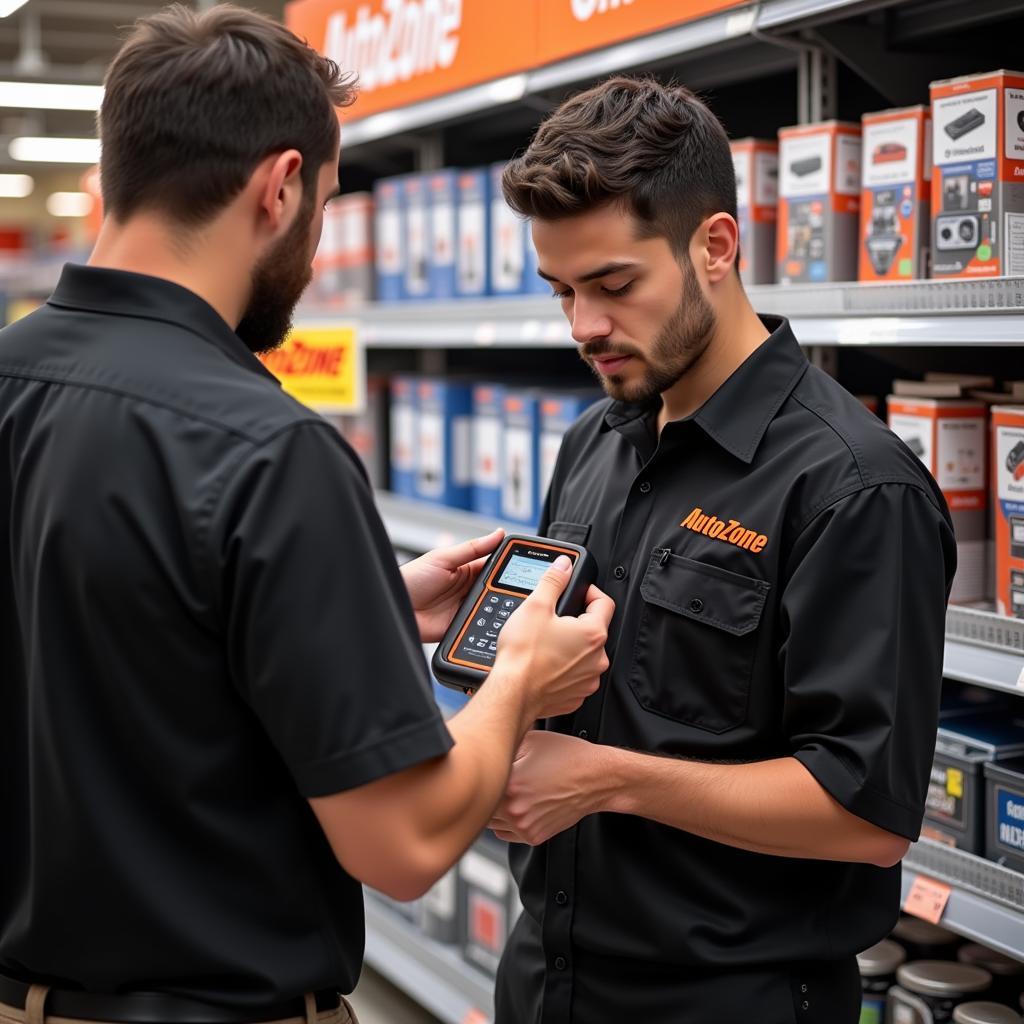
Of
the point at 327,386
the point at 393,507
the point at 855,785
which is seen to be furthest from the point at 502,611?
the point at 327,386

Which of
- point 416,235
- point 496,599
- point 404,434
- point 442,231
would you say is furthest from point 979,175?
point 404,434

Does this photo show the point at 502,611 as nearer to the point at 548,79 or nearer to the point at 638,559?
the point at 638,559

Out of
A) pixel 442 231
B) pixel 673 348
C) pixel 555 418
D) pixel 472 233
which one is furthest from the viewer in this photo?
pixel 442 231

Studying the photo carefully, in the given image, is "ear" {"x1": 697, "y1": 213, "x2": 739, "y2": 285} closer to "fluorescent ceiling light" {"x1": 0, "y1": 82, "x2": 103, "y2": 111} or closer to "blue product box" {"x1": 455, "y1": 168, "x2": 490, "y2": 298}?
"blue product box" {"x1": 455, "y1": 168, "x2": 490, "y2": 298}

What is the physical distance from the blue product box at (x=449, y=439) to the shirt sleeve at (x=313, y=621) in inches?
86.3

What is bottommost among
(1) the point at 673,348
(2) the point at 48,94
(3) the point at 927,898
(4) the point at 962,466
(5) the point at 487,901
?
(5) the point at 487,901

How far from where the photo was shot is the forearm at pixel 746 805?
135 cm

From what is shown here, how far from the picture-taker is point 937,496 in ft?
4.67

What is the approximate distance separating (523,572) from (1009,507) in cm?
78

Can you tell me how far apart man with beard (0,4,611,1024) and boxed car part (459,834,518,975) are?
6.17 ft

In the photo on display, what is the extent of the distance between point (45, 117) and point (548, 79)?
1314 centimetres

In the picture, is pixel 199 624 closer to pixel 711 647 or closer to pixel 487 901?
pixel 711 647

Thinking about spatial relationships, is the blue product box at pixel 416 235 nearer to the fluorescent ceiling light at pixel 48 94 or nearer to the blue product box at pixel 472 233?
the blue product box at pixel 472 233

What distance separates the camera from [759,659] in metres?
1.44
